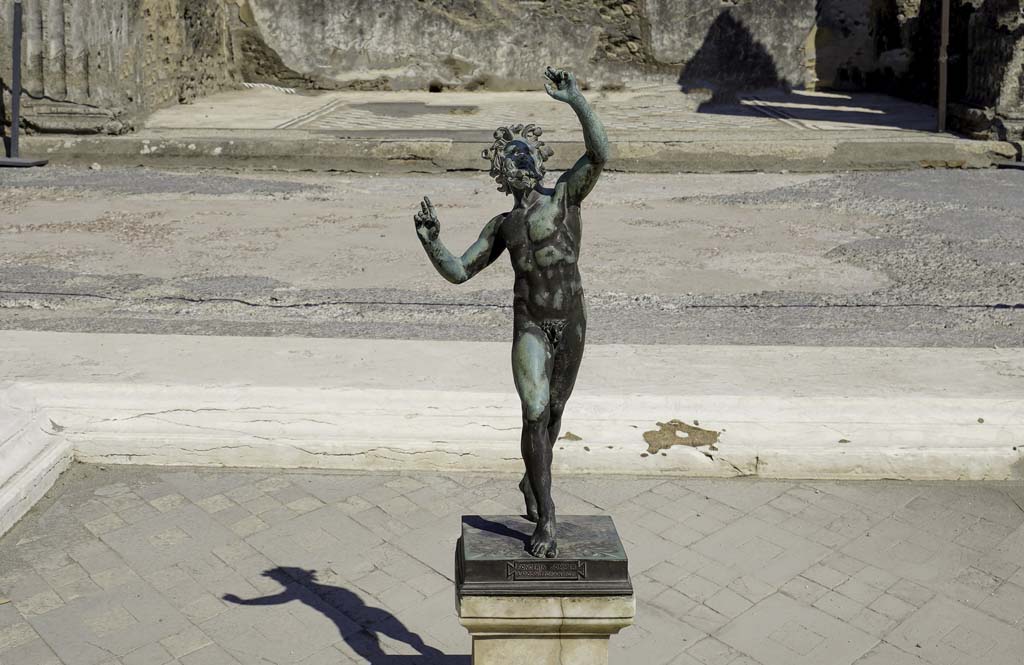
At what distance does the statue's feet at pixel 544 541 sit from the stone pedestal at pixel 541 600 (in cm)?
2

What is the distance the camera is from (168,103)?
461 inches

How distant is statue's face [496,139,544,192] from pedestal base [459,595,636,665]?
90cm

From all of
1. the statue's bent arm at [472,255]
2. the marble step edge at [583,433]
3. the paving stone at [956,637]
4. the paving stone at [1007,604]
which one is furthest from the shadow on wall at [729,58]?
the statue's bent arm at [472,255]

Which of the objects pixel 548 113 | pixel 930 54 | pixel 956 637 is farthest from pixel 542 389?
pixel 930 54

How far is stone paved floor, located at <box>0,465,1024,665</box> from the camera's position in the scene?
308 centimetres

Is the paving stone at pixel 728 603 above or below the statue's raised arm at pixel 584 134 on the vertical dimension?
below

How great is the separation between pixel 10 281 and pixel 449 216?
112 inches

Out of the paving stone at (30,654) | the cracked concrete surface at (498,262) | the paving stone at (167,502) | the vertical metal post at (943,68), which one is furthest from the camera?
the vertical metal post at (943,68)

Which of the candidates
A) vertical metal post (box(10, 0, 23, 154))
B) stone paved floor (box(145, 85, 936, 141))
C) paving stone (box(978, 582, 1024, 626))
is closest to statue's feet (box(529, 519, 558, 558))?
paving stone (box(978, 582, 1024, 626))

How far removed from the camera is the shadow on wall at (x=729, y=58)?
13.8 m

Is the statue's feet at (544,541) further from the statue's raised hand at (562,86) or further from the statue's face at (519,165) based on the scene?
the statue's raised hand at (562,86)

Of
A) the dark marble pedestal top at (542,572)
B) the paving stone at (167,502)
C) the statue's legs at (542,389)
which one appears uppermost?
the statue's legs at (542,389)

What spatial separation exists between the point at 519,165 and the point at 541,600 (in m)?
0.94

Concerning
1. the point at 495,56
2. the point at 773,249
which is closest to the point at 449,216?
the point at 773,249
